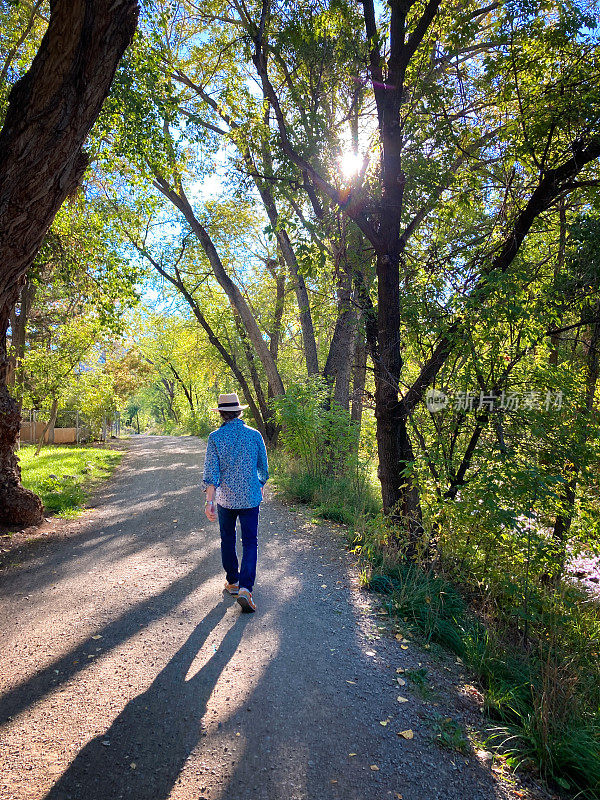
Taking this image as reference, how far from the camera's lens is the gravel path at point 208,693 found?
94.0 inches

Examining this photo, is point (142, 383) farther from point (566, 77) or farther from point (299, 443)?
point (566, 77)

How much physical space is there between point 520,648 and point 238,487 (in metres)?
3.00

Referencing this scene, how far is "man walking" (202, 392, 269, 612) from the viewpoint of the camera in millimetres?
4301

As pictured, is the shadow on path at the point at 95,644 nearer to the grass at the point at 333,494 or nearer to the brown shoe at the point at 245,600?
the brown shoe at the point at 245,600

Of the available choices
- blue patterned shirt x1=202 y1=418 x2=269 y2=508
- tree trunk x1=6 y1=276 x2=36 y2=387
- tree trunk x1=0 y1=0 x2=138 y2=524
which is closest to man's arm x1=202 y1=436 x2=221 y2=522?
blue patterned shirt x1=202 y1=418 x2=269 y2=508

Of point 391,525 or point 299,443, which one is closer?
point 391,525

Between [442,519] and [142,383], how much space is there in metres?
29.2

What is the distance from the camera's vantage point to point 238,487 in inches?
170

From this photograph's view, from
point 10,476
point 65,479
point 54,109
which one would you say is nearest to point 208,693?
point 54,109

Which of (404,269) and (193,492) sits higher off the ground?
(404,269)

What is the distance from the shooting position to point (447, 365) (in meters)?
5.70

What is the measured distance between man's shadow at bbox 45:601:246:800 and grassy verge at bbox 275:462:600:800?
5.25 feet

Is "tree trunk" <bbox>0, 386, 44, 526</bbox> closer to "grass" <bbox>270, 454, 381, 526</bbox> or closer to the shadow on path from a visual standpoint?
the shadow on path

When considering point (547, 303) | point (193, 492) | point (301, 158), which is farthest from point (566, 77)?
point (193, 492)
